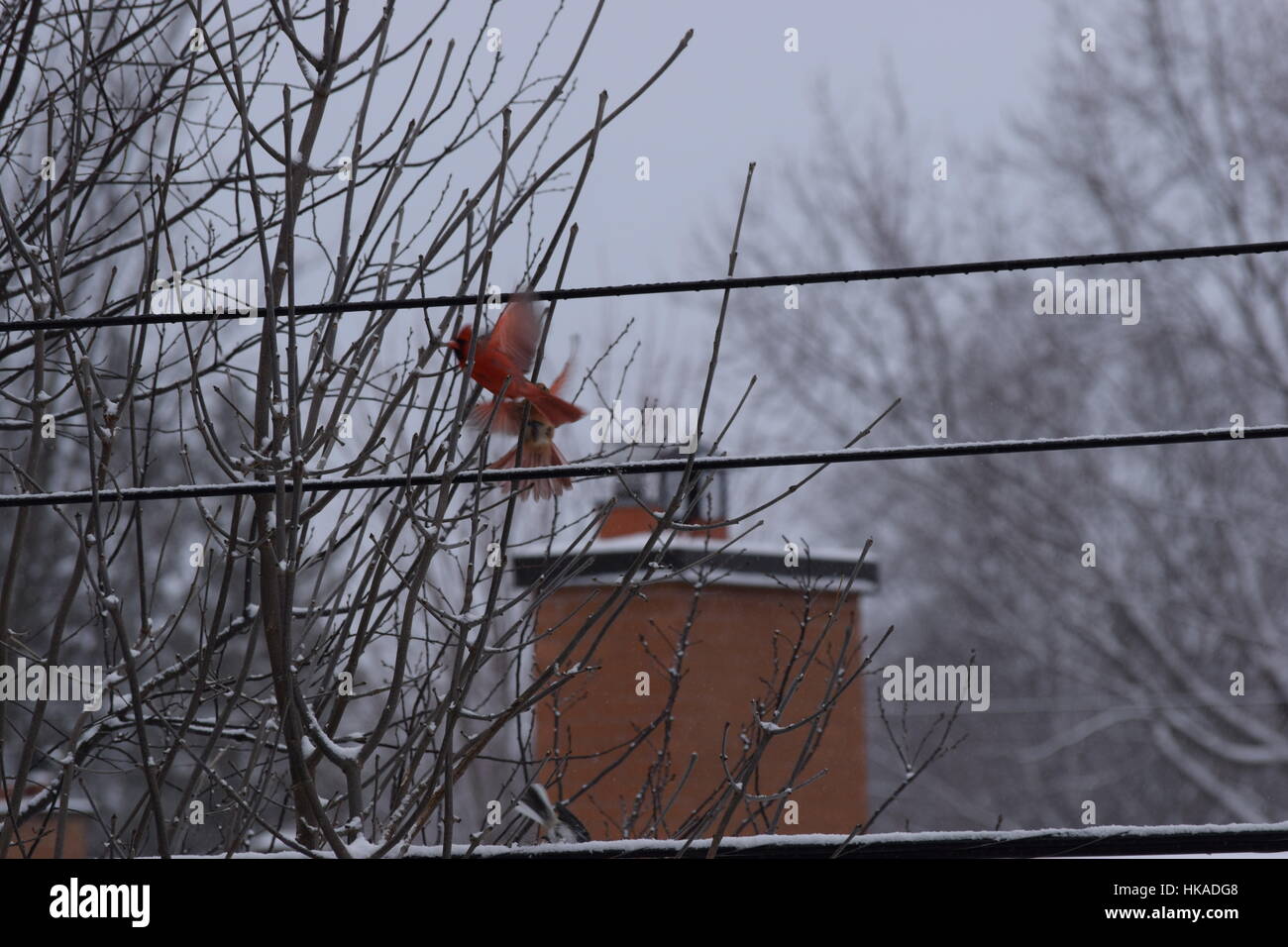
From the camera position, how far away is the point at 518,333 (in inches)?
138

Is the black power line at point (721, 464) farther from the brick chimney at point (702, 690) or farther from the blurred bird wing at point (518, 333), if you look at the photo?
the brick chimney at point (702, 690)

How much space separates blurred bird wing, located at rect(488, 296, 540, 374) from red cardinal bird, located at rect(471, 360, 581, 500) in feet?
0.52

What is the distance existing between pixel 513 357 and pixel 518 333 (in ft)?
0.19

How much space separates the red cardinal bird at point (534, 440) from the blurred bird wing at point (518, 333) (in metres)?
0.16

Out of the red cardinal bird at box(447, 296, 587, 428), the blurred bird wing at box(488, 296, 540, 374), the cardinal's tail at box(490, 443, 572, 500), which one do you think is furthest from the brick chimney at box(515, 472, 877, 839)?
the blurred bird wing at box(488, 296, 540, 374)

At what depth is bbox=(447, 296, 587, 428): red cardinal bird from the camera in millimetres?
3438

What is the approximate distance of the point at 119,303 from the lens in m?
4.67

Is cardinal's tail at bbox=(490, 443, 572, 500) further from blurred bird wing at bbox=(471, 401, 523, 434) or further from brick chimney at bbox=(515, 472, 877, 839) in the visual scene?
brick chimney at bbox=(515, 472, 877, 839)

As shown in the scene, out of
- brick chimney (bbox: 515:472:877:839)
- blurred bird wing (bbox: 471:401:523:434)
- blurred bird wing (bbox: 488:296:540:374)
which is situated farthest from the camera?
brick chimney (bbox: 515:472:877:839)

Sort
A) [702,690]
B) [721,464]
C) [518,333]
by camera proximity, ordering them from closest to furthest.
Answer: [721,464]
[518,333]
[702,690]

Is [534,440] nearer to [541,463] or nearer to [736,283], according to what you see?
[541,463]

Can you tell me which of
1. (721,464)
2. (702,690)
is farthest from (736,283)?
(702,690)
